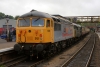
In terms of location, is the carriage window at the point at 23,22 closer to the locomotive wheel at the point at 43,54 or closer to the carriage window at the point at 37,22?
the carriage window at the point at 37,22

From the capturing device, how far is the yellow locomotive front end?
1404 cm

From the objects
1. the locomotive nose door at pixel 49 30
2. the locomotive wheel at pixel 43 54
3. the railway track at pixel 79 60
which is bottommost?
the railway track at pixel 79 60

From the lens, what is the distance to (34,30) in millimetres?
14133

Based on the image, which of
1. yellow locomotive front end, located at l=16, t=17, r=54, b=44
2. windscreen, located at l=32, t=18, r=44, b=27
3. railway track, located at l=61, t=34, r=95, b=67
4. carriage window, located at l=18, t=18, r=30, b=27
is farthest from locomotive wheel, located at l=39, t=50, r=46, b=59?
carriage window, located at l=18, t=18, r=30, b=27

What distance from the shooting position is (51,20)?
1491 centimetres

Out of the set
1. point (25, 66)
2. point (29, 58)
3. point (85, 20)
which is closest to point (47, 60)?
point (29, 58)

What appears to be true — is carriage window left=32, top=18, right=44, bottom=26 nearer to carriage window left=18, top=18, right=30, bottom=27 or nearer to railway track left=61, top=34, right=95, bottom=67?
carriage window left=18, top=18, right=30, bottom=27

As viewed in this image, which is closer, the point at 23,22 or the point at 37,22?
the point at 37,22

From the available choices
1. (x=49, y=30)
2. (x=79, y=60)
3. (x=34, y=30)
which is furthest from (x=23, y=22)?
(x=79, y=60)

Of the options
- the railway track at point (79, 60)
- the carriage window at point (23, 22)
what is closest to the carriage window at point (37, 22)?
the carriage window at point (23, 22)

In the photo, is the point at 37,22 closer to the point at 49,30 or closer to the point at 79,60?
the point at 49,30

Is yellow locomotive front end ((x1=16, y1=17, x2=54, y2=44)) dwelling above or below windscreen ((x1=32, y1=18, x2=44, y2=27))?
below

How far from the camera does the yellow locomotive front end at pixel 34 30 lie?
14.0 meters

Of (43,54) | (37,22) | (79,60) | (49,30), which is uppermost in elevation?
(37,22)
